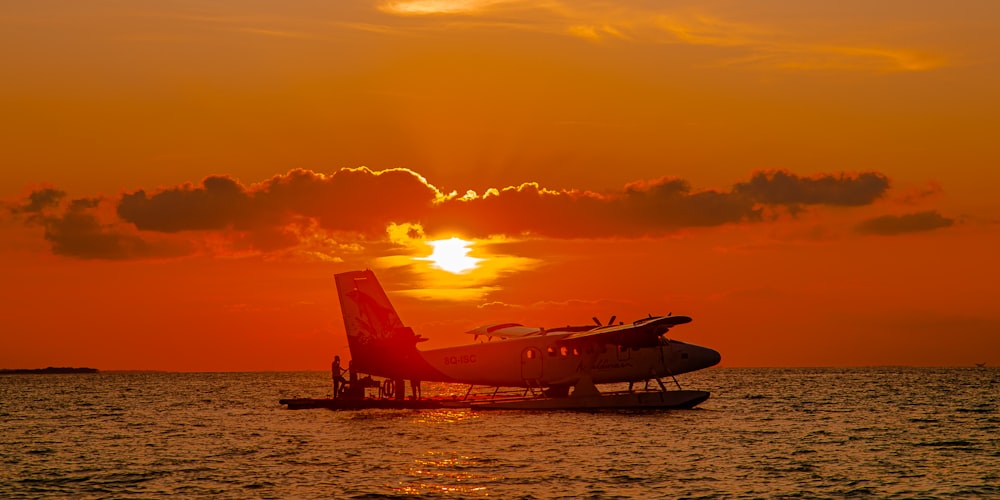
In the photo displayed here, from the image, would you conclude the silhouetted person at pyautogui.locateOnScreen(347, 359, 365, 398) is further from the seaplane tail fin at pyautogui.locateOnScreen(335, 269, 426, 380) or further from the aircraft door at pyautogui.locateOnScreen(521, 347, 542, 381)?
the aircraft door at pyautogui.locateOnScreen(521, 347, 542, 381)

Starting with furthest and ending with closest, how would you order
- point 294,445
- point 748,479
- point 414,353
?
point 414,353 → point 294,445 → point 748,479

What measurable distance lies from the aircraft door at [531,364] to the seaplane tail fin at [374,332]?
538 cm

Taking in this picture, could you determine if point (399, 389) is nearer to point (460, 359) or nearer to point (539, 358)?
point (460, 359)

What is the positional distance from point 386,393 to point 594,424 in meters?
13.6

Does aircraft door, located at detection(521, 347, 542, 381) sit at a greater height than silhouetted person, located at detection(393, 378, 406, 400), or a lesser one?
greater

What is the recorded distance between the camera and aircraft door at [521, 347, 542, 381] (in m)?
54.8

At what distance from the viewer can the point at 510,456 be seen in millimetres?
37812

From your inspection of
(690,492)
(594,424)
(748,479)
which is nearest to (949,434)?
(594,424)

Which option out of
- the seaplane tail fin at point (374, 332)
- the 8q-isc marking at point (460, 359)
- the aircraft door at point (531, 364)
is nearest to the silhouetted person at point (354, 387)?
the seaplane tail fin at point (374, 332)

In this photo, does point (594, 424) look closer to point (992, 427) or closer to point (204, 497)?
point (992, 427)

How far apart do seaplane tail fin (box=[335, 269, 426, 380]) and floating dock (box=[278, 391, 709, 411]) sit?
1.73m

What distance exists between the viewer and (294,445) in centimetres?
4300

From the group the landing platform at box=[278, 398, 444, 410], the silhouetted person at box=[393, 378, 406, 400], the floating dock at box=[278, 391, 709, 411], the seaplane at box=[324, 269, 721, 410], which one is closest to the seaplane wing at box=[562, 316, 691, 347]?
the seaplane at box=[324, 269, 721, 410]

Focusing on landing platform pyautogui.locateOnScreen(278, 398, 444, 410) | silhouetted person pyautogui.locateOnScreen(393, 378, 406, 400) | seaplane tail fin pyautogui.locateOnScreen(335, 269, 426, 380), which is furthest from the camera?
silhouetted person pyautogui.locateOnScreen(393, 378, 406, 400)
